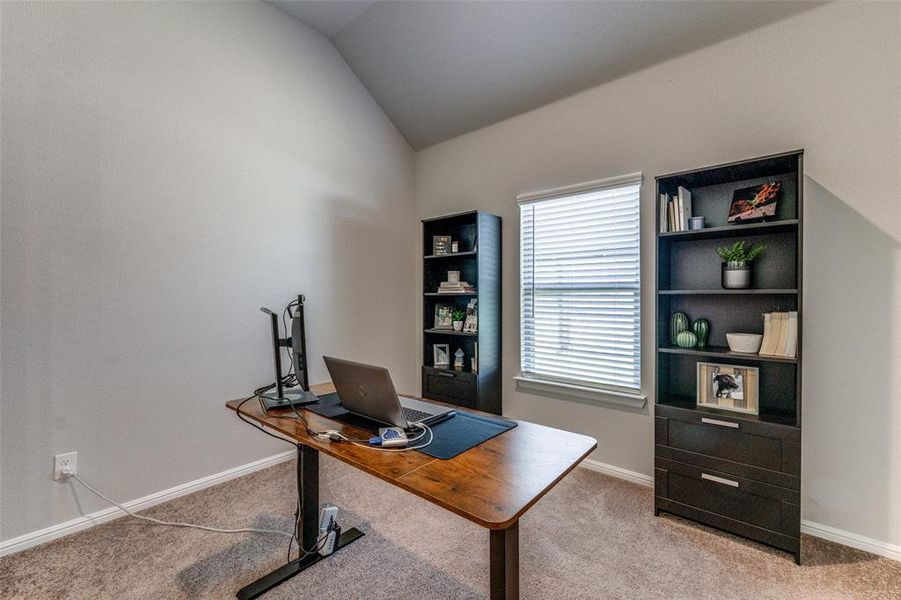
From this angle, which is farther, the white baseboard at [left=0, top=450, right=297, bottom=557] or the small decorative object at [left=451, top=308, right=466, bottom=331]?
the small decorative object at [left=451, top=308, right=466, bottom=331]

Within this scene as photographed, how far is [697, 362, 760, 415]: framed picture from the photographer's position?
1946 millimetres

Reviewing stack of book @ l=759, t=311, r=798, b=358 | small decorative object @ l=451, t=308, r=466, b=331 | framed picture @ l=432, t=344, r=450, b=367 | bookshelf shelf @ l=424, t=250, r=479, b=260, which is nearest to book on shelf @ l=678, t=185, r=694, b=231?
stack of book @ l=759, t=311, r=798, b=358

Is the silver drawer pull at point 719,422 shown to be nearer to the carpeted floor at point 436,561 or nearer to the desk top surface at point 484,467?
the carpeted floor at point 436,561

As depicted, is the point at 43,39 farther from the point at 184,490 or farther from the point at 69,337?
the point at 184,490

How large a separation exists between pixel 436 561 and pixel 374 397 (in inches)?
36.0

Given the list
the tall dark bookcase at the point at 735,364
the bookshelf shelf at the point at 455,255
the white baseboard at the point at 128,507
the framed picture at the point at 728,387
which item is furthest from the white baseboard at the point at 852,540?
the white baseboard at the point at 128,507

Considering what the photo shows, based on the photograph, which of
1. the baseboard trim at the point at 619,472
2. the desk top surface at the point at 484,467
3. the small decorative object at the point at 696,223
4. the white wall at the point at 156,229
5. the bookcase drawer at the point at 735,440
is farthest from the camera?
the baseboard trim at the point at 619,472

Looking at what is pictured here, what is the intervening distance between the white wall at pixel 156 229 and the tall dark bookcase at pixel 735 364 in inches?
90.3

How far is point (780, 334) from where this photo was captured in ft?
6.15

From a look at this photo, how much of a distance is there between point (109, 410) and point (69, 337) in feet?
1.40

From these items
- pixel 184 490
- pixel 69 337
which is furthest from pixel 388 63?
pixel 184 490

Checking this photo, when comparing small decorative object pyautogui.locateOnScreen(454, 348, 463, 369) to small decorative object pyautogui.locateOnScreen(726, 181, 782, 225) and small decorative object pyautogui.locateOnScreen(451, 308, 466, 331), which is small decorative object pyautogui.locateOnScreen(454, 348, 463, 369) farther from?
small decorative object pyautogui.locateOnScreen(726, 181, 782, 225)

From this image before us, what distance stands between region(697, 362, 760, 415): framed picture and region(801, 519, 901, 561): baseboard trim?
0.64 m

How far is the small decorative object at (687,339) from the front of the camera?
2.12m
